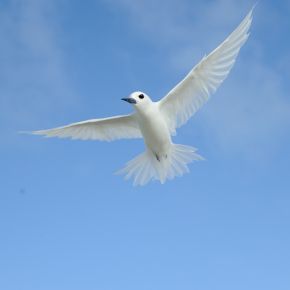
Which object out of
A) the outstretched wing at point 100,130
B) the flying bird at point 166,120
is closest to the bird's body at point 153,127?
the flying bird at point 166,120

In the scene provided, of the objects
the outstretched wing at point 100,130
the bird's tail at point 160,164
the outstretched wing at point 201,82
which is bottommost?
the bird's tail at point 160,164

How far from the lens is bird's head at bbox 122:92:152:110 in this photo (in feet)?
30.0

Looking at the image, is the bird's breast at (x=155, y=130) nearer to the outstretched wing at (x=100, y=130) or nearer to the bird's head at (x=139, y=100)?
the bird's head at (x=139, y=100)

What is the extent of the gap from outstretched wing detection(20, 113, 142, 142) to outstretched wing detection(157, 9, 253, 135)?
1.00 meters

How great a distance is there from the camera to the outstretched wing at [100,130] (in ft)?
35.0

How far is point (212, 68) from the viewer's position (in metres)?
9.75

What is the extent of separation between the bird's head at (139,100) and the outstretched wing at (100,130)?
50.0 inches

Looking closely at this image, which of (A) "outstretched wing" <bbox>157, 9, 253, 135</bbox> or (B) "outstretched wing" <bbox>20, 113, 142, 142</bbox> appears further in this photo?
(B) "outstretched wing" <bbox>20, 113, 142, 142</bbox>

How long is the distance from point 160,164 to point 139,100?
180cm

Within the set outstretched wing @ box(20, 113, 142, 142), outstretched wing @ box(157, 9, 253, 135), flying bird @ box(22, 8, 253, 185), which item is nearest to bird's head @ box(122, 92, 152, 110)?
flying bird @ box(22, 8, 253, 185)

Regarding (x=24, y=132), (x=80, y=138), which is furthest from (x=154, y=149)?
(x=24, y=132)

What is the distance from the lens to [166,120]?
33.2 feet

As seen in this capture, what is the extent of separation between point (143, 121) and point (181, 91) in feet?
3.85

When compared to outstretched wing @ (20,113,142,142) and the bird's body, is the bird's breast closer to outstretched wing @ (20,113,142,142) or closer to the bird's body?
the bird's body
